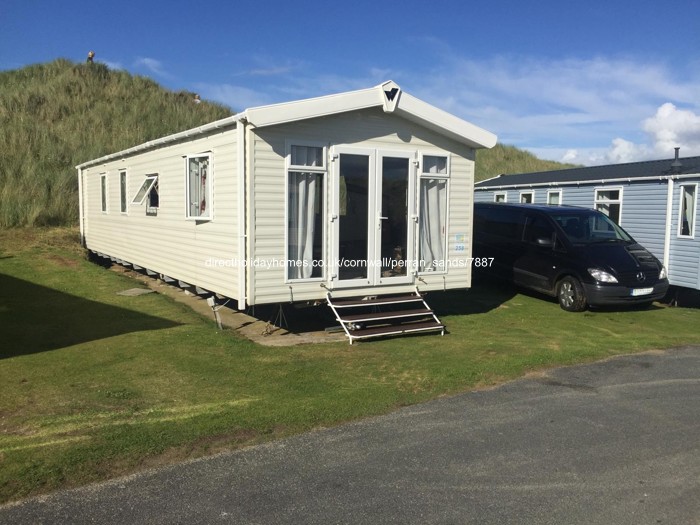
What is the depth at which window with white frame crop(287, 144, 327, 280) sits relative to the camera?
8.12 m

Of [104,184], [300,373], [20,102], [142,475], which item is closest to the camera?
[142,475]

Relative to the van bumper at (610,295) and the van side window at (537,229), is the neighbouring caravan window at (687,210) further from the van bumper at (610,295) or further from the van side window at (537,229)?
the van side window at (537,229)

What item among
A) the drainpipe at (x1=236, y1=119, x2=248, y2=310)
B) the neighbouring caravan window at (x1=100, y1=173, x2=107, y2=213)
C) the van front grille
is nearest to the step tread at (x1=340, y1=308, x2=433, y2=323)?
the drainpipe at (x1=236, y1=119, x2=248, y2=310)

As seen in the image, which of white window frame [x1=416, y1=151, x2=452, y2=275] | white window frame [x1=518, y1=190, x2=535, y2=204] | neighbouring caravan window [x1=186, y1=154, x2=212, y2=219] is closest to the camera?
neighbouring caravan window [x1=186, y1=154, x2=212, y2=219]

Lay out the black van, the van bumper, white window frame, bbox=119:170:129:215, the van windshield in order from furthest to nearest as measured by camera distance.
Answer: white window frame, bbox=119:170:129:215 < the van windshield < the black van < the van bumper

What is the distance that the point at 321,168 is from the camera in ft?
27.2

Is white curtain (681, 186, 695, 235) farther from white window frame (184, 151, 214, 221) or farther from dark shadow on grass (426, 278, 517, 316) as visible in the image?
white window frame (184, 151, 214, 221)

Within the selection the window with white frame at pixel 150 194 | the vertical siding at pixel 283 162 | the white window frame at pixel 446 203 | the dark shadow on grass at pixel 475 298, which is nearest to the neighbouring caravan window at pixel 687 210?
the dark shadow on grass at pixel 475 298

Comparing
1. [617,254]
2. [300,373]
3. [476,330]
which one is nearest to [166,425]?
[300,373]

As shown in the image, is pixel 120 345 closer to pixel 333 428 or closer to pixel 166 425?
pixel 166 425

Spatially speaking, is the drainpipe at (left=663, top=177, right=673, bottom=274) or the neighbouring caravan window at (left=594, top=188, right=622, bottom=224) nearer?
the drainpipe at (left=663, top=177, right=673, bottom=274)

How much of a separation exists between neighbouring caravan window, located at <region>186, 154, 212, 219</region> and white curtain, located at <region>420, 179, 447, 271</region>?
129 inches

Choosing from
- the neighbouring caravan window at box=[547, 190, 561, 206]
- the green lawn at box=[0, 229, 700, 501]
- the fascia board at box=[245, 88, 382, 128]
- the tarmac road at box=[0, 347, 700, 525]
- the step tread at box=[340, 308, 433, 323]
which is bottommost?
the tarmac road at box=[0, 347, 700, 525]

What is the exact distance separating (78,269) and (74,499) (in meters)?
10.9
